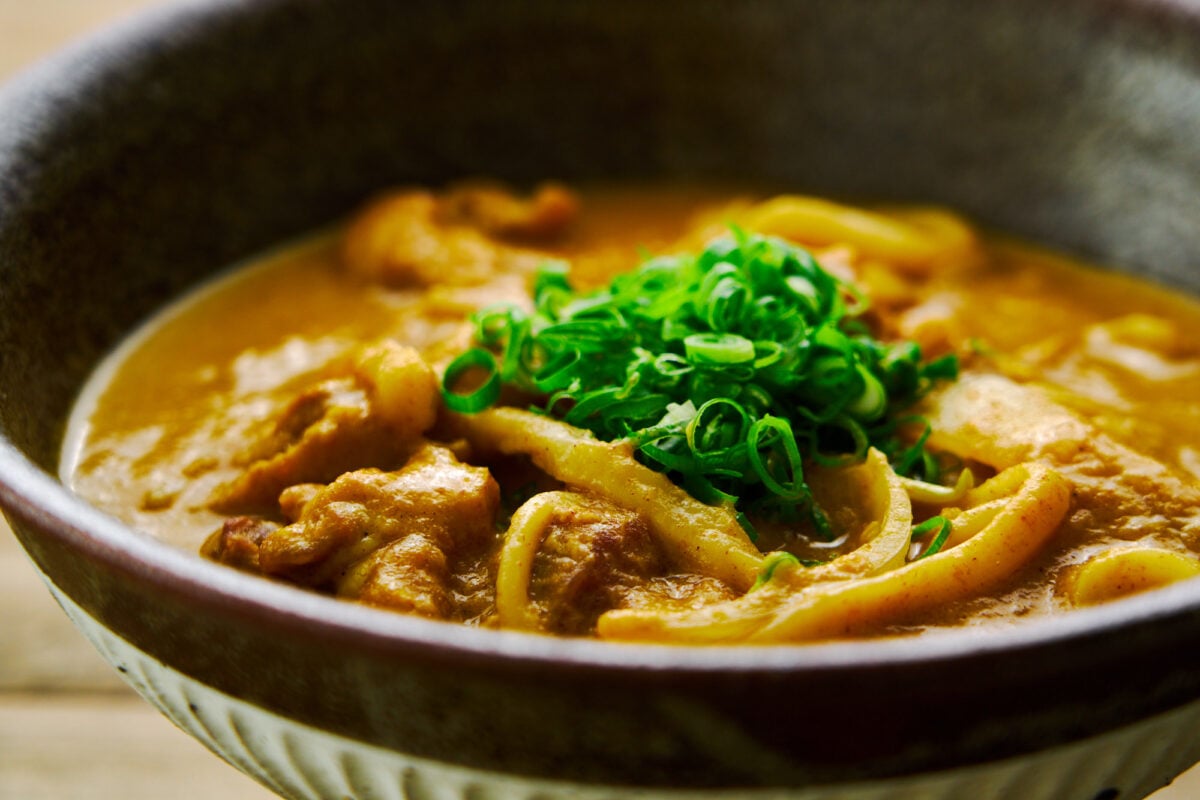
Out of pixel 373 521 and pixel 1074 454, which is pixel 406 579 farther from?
pixel 1074 454

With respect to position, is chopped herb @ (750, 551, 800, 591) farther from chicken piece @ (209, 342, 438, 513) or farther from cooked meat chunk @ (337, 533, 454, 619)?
chicken piece @ (209, 342, 438, 513)

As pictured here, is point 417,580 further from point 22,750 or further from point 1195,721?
point 22,750

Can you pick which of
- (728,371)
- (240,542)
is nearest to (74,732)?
(240,542)

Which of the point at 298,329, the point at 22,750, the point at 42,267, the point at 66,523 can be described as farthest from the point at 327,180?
the point at 66,523

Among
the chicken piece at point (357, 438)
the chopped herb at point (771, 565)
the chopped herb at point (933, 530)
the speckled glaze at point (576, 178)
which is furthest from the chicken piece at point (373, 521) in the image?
the chopped herb at point (933, 530)

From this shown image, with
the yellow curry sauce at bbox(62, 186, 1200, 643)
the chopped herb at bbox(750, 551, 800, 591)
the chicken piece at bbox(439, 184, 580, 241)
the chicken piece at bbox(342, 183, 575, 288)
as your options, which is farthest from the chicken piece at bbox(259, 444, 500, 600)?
the chicken piece at bbox(439, 184, 580, 241)

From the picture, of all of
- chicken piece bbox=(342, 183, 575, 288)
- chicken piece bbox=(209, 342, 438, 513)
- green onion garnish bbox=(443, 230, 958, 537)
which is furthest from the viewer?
chicken piece bbox=(342, 183, 575, 288)
